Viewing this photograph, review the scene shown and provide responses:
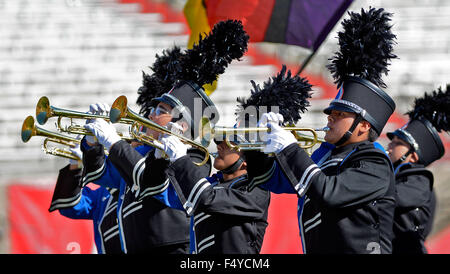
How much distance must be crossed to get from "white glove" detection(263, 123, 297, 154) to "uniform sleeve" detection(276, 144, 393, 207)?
33mm

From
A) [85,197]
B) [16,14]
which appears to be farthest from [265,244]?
[16,14]

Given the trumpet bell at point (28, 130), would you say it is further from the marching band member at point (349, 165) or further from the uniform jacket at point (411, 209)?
the uniform jacket at point (411, 209)

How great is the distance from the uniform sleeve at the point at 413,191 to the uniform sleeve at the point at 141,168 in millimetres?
1669

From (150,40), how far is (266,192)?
8.98m

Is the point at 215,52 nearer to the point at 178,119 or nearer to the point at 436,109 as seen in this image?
the point at 178,119

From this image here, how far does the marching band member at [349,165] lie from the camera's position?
4.16 m

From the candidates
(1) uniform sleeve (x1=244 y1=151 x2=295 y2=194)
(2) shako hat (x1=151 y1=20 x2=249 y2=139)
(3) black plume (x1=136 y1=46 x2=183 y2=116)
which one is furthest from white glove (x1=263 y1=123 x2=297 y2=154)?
(3) black plume (x1=136 y1=46 x2=183 y2=116)

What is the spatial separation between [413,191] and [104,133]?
2162 mm

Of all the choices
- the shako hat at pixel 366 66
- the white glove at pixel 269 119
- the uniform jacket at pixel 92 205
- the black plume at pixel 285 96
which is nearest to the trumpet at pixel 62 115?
the uniform jacket at pixel 92 205

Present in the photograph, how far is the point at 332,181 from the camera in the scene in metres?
4.16

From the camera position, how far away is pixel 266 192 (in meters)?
5.04

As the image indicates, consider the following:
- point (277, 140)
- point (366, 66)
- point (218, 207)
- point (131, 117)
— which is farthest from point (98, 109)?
→ point (366, 66)

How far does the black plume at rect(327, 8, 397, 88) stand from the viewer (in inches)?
179
